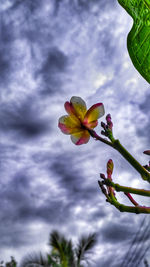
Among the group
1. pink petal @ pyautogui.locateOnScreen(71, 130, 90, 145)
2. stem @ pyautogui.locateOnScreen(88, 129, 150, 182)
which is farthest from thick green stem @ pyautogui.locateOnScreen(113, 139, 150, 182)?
pink petal @ pyautogui.locateOnScreen(71, 130, 90, 145)

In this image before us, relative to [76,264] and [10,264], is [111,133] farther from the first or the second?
[10,264]

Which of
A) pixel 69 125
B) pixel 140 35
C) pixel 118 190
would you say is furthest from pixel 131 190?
pixel 140 35

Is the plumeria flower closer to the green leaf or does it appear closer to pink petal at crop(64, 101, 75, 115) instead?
pink petal at crop(64, 101, 75, 115)

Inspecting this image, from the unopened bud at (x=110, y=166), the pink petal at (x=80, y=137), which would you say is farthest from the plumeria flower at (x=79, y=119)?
the unopened bud at (x=110, y=166)

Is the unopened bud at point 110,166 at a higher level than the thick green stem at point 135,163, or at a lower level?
higher

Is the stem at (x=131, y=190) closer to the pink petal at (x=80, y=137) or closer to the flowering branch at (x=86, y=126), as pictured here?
the flowering branch at (x=86, y=126)

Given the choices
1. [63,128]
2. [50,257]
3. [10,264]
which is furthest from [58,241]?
[63,128]

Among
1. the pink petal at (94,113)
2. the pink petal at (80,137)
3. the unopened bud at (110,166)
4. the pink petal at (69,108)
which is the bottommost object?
the unopened bud at (110,166)
